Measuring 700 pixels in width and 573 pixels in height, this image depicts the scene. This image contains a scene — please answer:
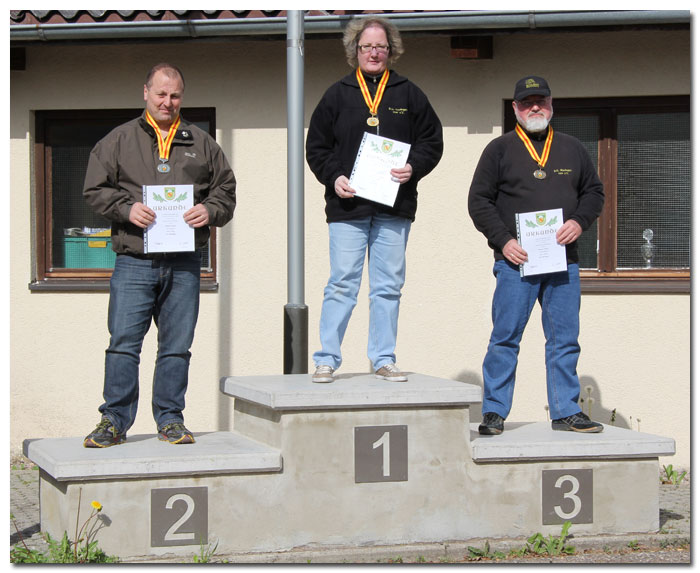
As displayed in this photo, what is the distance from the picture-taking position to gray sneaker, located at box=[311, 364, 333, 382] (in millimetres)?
5238

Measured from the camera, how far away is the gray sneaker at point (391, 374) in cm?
534

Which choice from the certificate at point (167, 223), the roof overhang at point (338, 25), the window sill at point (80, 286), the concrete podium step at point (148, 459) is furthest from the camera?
the window sill at point (80, 286)

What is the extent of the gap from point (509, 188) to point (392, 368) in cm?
117

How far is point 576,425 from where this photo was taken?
17.9 feet

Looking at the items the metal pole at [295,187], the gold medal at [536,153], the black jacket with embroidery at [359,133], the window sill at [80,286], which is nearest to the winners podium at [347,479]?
the metal pole at [295,187]

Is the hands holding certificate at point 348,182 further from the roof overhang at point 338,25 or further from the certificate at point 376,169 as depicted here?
the roof overhang at point 338,25

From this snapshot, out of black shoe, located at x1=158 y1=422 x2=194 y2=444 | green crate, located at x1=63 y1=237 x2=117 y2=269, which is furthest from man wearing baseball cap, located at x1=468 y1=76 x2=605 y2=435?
green crate, located at x1=63 y1=237 x2=117 y2=269

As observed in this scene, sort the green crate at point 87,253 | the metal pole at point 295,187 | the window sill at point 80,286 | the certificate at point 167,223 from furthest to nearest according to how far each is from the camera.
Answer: the green crate at point 87,253, the window sill at point 80,286, the metal pole at point 295,187, the certificate at point 167,223

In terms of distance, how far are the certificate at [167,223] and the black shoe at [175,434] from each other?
93cm

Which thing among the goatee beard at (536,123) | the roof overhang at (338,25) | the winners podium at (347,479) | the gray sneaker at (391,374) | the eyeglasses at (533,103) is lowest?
the winners podium at (347,479)

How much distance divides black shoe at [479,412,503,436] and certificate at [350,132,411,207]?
1.28m

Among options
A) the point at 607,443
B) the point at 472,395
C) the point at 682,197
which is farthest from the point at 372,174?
the point at 682,197

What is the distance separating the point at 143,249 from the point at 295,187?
1300 mm

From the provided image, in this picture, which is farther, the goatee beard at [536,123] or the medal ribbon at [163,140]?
the goatee beard at [536,123]
